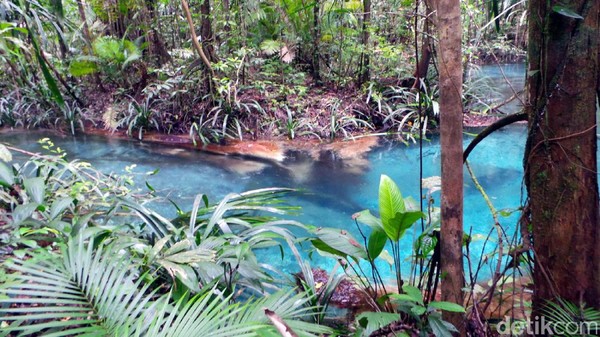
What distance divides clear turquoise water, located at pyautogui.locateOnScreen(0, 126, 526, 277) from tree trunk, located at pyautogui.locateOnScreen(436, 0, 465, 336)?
1.53m

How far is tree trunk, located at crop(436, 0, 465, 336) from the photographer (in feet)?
4.73

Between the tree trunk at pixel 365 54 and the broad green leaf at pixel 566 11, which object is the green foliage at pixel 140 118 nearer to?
the tree trunk at pixel 365 54

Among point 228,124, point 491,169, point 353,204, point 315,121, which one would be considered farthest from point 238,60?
point 491,169

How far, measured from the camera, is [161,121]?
7.07 meters

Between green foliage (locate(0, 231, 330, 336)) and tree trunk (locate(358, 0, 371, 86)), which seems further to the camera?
tree trunk (locate(358, 0, 371, 86))

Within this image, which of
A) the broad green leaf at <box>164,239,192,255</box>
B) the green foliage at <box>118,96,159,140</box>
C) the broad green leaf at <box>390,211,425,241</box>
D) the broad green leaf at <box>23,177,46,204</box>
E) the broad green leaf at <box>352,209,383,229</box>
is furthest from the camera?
the green foliage at <box>118,96,159,140</box>

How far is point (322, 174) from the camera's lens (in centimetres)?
512

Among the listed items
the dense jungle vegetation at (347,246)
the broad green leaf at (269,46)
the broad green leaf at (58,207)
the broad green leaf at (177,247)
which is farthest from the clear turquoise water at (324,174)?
the broad green leaf at (269,46)

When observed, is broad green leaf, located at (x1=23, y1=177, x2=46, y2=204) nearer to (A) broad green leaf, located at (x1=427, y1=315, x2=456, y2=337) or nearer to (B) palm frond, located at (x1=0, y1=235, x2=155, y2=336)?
(B) palm frond, located at (x1=0, y1=235, x2=155, y2=336)

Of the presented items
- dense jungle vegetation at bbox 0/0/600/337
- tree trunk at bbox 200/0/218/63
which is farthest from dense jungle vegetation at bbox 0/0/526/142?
dense jungle vegetation at bbox 0/0/600/337

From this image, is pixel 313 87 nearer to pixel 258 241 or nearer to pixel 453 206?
pixel 258 241

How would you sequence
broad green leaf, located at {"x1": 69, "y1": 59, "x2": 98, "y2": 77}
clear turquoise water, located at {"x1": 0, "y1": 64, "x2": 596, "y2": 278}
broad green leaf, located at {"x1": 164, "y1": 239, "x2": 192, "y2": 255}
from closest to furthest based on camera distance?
broad green leaf, located at {"x1": 164, "y1": 239, "x2": 192, "y2": 255}
clear turquoise water, located at {"x1": 0, "y1": 64, "x2": 596, "y2": 278}
broad green leaf, located at {"x1": 69, "y1": 59, "x2": 98, "y2": 77}

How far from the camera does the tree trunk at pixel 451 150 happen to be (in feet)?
4.73

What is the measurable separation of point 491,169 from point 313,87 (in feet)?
12.6
